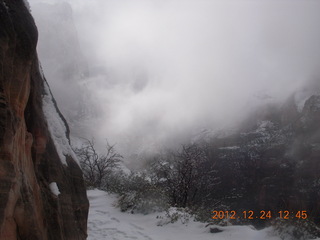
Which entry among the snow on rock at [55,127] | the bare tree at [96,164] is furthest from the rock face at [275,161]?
the snow on rock at [55,127]

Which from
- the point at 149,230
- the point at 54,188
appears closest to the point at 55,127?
the point at 54,188

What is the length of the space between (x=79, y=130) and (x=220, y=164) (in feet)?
75.3

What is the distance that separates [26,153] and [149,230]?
250 inches

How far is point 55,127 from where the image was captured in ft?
17.9

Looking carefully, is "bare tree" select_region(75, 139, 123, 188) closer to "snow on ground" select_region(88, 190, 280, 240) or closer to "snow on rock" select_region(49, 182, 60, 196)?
"snow on ground" select_region(88, 190, 280, 240)

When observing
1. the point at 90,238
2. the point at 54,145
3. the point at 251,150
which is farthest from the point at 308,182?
the point at 54,145

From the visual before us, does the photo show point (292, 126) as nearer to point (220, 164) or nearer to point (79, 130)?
point (220, 164)

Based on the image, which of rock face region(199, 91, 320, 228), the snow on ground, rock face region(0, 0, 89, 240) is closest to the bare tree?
the snow on ground

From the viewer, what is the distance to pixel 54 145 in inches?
200

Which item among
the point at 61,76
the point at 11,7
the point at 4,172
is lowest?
the point at 4,172

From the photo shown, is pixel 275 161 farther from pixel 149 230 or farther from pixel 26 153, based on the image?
pixel 26 153

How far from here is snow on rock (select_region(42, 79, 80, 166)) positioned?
525 centimetres

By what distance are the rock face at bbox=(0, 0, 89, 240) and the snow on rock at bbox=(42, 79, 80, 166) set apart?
0.08 feet

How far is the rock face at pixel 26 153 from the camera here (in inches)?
131
